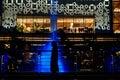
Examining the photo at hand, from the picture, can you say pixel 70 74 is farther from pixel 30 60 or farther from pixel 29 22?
pixel 29 22

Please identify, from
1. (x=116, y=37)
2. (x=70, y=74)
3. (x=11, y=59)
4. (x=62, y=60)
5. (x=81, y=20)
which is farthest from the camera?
(x=81, y=20)

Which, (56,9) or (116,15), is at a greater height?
(56,9)

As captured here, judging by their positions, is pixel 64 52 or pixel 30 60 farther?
pixel 64 52

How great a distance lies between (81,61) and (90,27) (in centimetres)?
1485

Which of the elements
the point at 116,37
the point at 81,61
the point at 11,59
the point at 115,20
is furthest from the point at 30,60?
the point at 115,20

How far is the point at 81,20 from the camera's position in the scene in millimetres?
41562

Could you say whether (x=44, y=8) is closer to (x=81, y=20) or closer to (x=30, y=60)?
(x=81, y=20)

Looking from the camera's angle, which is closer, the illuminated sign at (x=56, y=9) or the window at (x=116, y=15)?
the illuminated sign at (x=56, y=9)

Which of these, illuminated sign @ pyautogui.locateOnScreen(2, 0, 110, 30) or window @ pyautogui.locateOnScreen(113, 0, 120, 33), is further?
window @ pyautogui.locateOnScreen(113, 0, 120, 33)

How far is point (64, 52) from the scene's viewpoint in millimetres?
28578

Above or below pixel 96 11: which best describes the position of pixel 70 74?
below

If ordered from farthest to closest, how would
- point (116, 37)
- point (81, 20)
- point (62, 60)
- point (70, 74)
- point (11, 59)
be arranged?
1. point (81, 20)
2. point (116, 37)
3. point (62, 60)
4. point (11, 59)
5. point (70, 74)

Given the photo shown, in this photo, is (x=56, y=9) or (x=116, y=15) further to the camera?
(x=116, y=15)

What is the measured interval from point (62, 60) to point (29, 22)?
48.9ft
